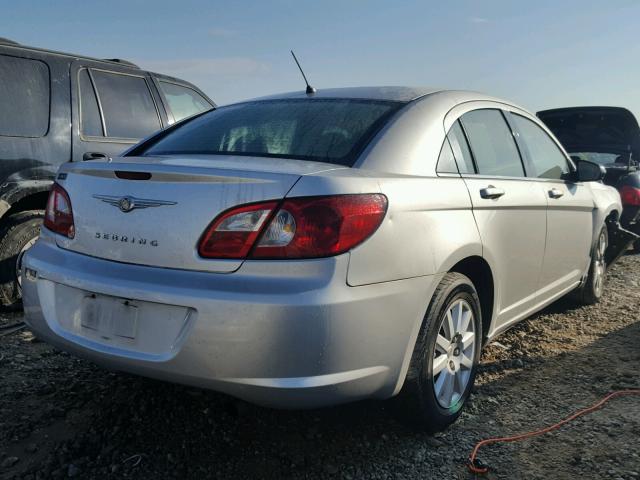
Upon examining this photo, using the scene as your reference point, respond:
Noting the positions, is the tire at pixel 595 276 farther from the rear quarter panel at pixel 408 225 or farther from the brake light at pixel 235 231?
the brake light at pixel 235 231

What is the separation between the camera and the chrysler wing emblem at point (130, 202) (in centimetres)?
224

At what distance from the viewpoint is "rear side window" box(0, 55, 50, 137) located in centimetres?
428

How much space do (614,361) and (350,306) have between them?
2494 millimetres

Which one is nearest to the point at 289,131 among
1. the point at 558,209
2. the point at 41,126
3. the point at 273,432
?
the point at 273,432

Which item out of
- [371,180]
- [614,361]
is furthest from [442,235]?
[614,361]

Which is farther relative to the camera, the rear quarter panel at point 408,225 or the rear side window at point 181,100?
the rear side window at point 181,100

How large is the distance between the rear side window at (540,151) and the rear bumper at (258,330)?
1.94 metres

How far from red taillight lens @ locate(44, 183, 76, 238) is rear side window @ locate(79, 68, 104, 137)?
2.21m

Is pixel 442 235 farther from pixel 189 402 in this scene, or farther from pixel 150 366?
pixel 189 402

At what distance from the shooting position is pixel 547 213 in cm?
362

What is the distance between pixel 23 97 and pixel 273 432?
3.17 m

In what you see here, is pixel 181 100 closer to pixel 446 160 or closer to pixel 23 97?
pixel 23 97

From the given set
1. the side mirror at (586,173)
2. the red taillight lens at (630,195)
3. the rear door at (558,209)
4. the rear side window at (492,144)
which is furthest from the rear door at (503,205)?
the red taillight lens at (630,195)

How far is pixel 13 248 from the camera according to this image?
443cm
